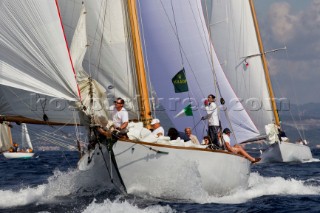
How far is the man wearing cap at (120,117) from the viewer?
53.0ft

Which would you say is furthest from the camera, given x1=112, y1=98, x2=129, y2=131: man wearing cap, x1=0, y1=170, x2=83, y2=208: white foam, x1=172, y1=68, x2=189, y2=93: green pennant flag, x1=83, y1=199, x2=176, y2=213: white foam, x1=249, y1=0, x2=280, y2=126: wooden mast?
x1=249, y1=0, x2=280, y2=126: wooden mast

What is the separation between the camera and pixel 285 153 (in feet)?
128

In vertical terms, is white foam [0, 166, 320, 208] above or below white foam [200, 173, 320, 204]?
above

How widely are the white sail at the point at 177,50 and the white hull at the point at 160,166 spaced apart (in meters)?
7.50

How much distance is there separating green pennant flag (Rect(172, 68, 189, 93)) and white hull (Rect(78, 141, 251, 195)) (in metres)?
5.59

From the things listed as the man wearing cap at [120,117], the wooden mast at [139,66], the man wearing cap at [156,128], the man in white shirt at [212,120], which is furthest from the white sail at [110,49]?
the man wearing cap at [120,117]

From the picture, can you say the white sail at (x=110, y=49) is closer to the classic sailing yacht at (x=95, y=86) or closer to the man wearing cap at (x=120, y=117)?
the classic sailing yacht at (x=95, y=86)

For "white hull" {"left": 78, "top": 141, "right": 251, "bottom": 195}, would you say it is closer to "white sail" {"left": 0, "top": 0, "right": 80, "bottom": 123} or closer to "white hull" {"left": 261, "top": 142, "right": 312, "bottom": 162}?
"white sail" {"left": 0, "top": 0, "right": 80, "bottom": 123}

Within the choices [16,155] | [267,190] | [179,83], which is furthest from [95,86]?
[16,155]

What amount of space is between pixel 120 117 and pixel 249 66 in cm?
2445

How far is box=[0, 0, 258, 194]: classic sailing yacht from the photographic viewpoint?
548 inches

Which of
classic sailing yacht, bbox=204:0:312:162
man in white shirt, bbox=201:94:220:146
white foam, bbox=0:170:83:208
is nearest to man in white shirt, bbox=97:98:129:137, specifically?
white foam, bbox=0:170:83:208

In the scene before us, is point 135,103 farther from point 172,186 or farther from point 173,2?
point 173,2

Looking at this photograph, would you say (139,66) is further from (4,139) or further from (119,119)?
(4,139)
